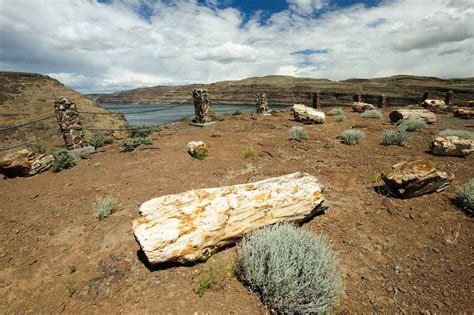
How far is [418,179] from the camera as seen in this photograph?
4586mm

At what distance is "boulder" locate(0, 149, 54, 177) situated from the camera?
23.3 feet

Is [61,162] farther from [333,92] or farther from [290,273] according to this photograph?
[333,92]

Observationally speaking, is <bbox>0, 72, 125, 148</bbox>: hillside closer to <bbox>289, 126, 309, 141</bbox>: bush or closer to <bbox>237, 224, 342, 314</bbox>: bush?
<bbox>289, 126, 309, 141</bbox>: bush

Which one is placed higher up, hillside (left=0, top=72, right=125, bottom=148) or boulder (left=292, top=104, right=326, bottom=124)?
hillside (left=0, top=72, right=125, bottom=148)

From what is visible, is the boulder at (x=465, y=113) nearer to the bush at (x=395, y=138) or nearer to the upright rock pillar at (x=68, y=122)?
the bush at (x=395, y=138)

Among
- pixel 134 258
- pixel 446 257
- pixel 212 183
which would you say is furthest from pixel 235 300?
pixel 212 183

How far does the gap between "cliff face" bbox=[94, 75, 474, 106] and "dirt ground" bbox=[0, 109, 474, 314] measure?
19198 mm

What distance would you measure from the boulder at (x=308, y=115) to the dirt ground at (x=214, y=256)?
582 centimetres

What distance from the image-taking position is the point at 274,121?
14258mm

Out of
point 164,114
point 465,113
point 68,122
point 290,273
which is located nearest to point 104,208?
point 290,273

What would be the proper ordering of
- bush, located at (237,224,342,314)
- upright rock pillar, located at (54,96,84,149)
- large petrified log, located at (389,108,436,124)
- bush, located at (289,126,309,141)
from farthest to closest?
large petrified log, located at (389,108,436,124) < bush, located at (289,126,309,141) < upright rock pillar, located at (54,96,84,149) < bush, located at (237,224,342,314)

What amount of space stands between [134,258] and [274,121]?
12.1 m

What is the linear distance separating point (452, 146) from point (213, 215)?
25.4 feet

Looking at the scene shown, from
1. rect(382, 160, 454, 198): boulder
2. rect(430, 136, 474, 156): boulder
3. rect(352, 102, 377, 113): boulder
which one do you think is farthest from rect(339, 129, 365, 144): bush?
rect(352, 102, 377, 113): boulder
